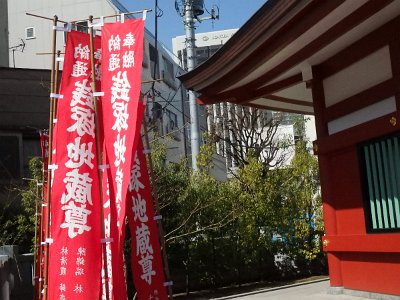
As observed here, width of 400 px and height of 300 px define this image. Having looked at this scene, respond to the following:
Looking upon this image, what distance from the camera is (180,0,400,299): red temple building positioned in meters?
7.03

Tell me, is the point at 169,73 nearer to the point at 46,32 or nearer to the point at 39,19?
the point at 46,32

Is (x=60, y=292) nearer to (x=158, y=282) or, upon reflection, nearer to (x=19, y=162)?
(x=158, y=282)

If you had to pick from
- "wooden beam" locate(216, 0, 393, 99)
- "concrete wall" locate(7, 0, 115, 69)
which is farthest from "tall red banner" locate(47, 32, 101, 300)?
"concrete wall" locate(7, 0, 115, 69)

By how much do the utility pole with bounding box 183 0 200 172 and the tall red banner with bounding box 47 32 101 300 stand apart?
11.1 m

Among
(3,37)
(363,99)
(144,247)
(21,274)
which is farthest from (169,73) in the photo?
(144,247)

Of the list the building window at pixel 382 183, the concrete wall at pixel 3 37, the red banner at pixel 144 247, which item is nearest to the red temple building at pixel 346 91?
the building window at pixel 382 183

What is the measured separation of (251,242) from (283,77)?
7.99 metres

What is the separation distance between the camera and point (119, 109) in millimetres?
5438

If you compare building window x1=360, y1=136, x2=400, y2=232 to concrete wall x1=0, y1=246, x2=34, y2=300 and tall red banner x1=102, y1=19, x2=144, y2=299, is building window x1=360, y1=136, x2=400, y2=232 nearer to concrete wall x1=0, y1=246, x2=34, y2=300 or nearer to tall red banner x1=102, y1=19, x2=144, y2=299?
tall red banner x1=102, y1=19, x2=144, y2=299

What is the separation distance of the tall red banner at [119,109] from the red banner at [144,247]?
2.02 ft

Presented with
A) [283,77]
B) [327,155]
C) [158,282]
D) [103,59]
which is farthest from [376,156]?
[103,59]

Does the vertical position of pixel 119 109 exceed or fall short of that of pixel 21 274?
it exceeds it

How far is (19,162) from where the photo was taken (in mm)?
19469

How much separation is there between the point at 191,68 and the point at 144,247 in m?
12.3
